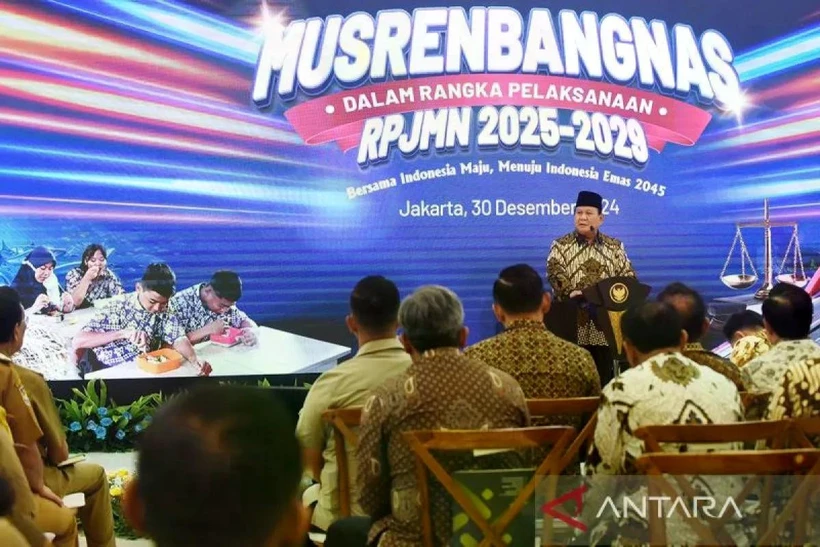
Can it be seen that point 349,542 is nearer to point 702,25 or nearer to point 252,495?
point 252,495

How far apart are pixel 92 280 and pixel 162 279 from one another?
1.49 feet

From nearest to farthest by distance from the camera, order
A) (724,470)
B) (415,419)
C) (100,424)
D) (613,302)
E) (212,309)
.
A: 1. (724,470)
2. (415,419)
3. (613,302)
4. (100,424)
5. (212,309)

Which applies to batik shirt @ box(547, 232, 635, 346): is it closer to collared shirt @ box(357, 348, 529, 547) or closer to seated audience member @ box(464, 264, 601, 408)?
seated audience member @ box(464, 264, 601, 408)

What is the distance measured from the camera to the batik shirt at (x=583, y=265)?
5617 mm

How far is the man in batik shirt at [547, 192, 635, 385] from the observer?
18.2ft

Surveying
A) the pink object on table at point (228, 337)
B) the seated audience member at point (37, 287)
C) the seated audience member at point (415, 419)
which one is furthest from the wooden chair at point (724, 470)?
the seated audience member at point (37, 287)

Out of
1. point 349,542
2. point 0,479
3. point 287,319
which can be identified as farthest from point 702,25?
point 0,479

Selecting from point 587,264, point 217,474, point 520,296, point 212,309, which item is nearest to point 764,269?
point 587,264

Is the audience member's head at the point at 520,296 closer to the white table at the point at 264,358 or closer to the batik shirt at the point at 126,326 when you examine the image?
the white table at the point at 264,358

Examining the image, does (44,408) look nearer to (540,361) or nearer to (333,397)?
(333,397)

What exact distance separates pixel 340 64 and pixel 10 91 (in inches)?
84.2

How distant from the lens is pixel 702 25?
6484 mm

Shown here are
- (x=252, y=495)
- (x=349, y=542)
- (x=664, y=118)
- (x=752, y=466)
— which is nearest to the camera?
(x=252, y=495)

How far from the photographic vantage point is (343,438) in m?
2.59
